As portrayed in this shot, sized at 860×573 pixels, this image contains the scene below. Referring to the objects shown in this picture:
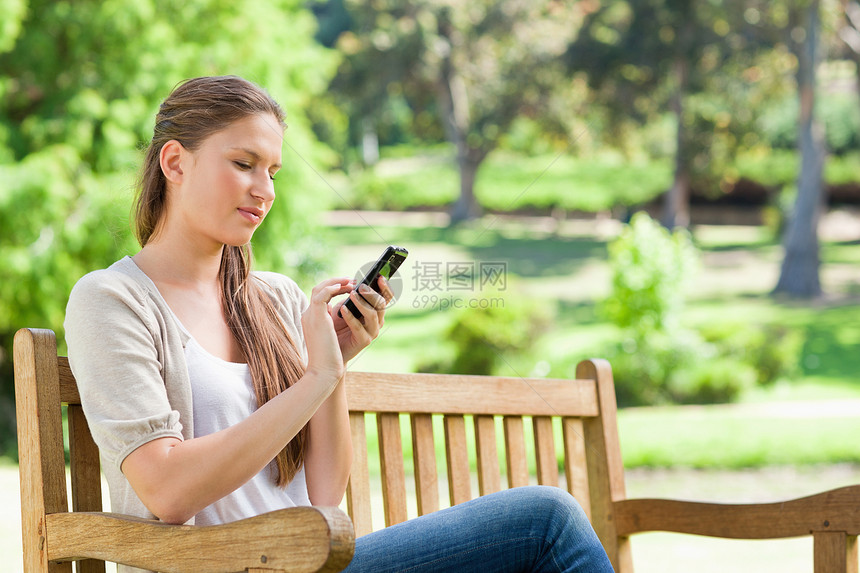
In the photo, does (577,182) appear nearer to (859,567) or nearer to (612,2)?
(612,2)

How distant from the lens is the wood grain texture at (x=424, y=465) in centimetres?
157

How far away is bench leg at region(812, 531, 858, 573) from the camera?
5.00 ft

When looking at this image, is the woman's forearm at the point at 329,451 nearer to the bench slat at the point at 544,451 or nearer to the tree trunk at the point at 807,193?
the bench slat at the point at 544,451

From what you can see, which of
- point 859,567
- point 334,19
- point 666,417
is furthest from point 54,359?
point 334,19

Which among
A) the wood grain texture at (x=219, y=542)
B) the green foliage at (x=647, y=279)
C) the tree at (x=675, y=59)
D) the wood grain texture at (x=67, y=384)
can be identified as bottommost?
the wood grain texture at (x=219, y=542)

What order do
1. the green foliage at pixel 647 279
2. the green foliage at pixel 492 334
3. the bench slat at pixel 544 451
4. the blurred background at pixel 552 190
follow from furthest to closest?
the green foliage at pixel 492 334
the green foliage at pixel 647 279
the blurred background at pixel 552 190
the bench slat at pixel 544 451

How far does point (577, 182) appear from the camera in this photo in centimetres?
1661

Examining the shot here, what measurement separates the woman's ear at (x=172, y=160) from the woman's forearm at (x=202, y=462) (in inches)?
15.4

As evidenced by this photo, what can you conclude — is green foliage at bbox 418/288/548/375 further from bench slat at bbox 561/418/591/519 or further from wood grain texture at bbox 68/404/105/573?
wood grain texture at bbox 68/404/105/573

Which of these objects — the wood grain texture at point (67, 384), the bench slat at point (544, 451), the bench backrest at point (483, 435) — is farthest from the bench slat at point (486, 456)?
the wood grain texture at point (67, 384)

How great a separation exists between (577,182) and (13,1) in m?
12.4

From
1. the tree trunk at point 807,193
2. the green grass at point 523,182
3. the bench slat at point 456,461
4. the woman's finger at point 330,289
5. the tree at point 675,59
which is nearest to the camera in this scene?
the woman's finger at point 330,289

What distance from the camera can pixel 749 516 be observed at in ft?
5.26

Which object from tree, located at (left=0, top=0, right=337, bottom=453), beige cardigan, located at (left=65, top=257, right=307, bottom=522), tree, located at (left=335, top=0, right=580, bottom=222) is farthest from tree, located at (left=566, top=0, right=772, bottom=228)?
beige cardigan, located at (left=65, top=257, right=307, bottom=522)
